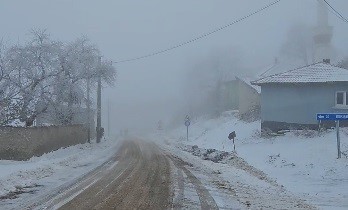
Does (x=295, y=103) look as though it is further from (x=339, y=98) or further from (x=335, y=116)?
(x=335, y=116)

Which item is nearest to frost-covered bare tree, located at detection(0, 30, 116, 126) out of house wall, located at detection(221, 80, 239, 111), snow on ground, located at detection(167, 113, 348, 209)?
snow on ground, located at detection(167, 113, 348, 209)

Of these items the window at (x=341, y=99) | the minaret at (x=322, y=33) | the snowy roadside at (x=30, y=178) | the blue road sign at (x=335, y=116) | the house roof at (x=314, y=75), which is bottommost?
the snowy roadside at (x=30, y=178)

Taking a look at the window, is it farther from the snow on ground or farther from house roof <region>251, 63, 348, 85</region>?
the snow on ground

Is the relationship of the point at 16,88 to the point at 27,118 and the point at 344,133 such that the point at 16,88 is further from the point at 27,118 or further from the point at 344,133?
the point at 344,133

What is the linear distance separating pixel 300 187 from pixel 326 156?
5.97 metres

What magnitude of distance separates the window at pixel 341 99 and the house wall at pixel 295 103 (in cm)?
27

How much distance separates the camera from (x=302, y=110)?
31562 mm

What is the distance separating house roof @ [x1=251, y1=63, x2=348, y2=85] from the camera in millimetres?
30766

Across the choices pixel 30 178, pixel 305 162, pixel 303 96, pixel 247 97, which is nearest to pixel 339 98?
pixel 303 96

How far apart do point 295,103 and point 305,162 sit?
12.0 m

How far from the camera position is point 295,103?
105 feet

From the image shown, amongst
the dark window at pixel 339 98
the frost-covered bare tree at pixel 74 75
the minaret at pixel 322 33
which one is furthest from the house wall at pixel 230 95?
the dark window at pixel 339 98

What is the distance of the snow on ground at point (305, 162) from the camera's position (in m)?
14.2

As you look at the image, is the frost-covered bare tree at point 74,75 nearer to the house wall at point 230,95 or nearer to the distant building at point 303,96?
the distant building at point 303,96
